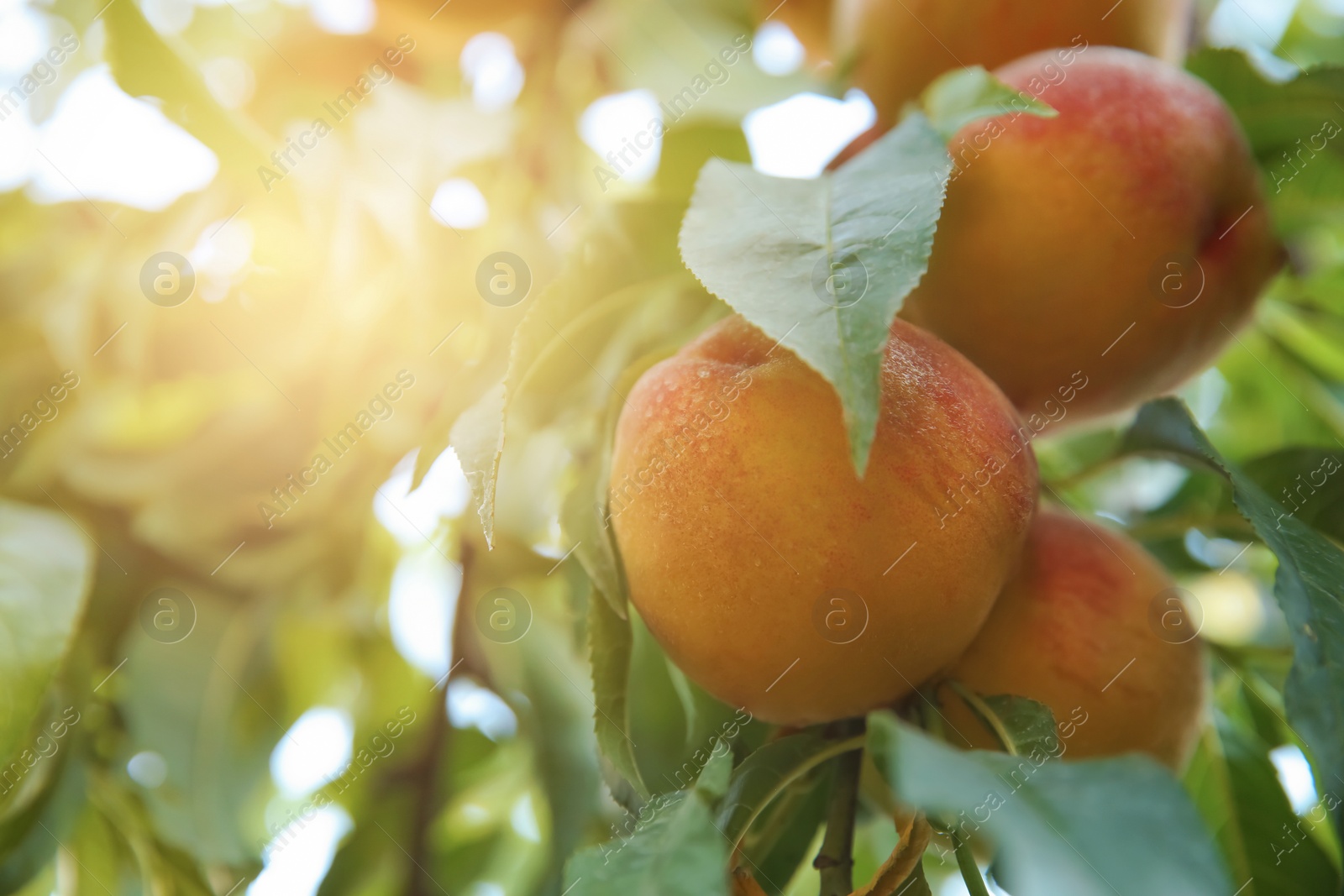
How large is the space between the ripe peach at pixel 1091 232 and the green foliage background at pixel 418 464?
82mm

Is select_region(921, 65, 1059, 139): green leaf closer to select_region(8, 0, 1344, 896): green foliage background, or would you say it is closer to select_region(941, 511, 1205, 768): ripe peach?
select_region(8, 0, 1344, 896): green foliage background

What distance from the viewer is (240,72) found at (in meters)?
1.29

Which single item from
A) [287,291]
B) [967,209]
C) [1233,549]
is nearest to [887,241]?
[967,209]

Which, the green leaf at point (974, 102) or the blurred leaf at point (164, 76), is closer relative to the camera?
the green leaf at point (974, 102)

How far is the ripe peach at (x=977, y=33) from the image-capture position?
2.52ft

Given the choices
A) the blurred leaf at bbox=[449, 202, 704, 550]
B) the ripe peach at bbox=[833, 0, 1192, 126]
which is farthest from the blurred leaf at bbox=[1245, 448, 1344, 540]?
the blurred leaf at bbox=[449, 202, 704, 550]

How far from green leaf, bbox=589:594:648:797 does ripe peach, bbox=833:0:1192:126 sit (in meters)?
0.50

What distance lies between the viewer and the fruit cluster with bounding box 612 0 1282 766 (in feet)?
1.66

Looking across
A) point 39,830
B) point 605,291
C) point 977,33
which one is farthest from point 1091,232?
point 39,830

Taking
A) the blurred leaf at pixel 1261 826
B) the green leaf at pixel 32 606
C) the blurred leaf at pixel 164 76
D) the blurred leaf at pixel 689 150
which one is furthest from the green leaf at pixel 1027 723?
the blurred leaf at pixel 164 76

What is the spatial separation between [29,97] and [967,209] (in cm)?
109

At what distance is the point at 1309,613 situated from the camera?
473 millimetres

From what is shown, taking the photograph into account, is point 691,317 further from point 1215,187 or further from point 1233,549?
point 1233,549

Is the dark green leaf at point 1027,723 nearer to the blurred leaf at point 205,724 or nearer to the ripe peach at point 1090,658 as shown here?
the ripe peach at point 1090,658
